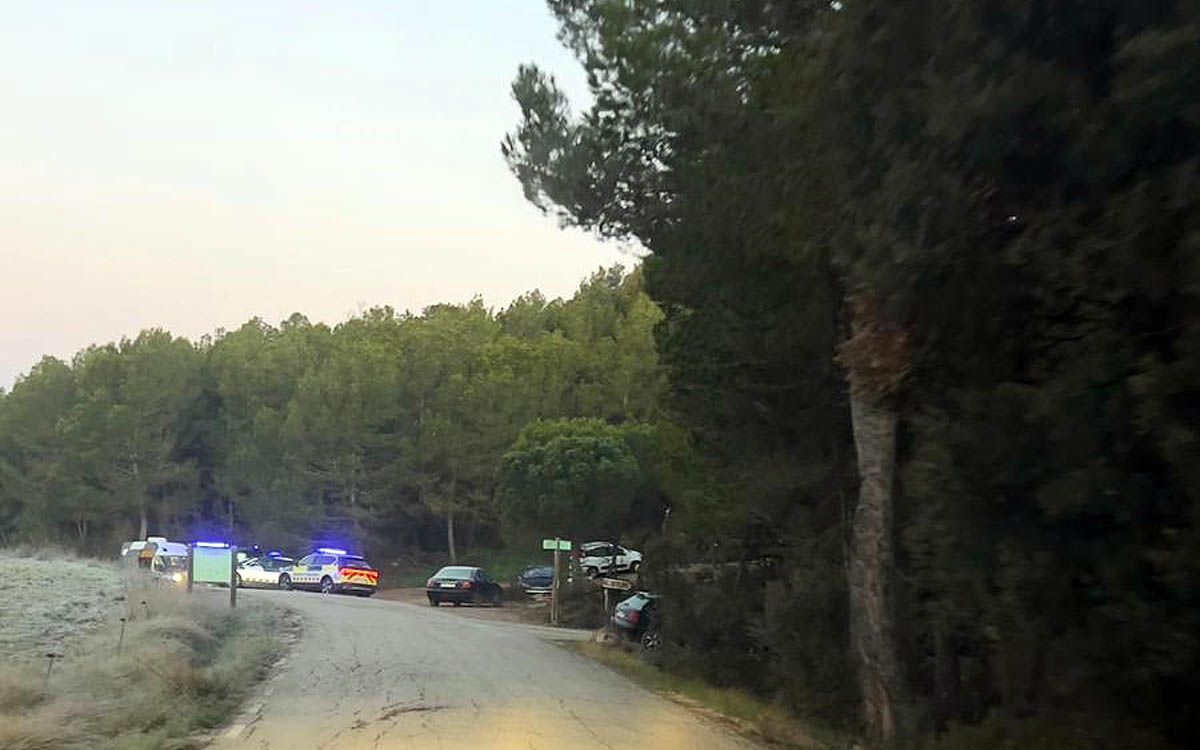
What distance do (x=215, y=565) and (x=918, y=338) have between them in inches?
1038

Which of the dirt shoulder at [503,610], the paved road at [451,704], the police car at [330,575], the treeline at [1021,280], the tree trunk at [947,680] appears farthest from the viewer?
the police car at [330,575]

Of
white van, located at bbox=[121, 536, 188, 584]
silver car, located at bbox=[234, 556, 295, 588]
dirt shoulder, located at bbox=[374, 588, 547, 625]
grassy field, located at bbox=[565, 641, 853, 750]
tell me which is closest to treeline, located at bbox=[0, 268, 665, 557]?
dirt shoulder, located at bbox=[374, 588, 547, 625]

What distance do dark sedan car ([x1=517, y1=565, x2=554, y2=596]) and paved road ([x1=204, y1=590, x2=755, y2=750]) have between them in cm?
2320

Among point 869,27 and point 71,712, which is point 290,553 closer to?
point 71,712

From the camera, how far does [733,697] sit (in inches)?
709

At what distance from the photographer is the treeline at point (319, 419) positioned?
189 feet

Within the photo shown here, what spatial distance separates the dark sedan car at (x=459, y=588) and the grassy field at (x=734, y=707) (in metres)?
21.4

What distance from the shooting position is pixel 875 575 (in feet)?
46.9

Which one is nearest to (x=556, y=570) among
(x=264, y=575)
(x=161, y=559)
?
(x=161, y=559)

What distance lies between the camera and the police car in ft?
165

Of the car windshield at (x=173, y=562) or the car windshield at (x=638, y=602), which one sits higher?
the car windshield at (x=173, y=562)

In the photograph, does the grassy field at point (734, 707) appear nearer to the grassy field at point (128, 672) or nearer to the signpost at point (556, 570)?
the grassy field at point (128, 672)

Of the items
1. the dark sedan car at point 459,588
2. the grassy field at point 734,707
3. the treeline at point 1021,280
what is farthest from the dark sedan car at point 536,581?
the treeline at point 1021,280

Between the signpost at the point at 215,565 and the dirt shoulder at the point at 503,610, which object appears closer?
the signpost at the point at 215,565
